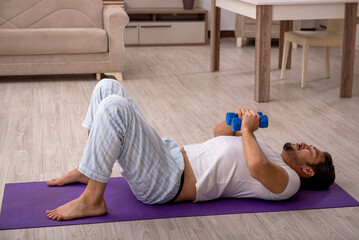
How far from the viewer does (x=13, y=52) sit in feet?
14.7

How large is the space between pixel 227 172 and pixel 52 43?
113 inches

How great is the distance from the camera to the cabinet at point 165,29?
6.44 meters

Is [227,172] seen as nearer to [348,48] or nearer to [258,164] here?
[258,164]

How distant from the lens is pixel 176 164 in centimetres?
207

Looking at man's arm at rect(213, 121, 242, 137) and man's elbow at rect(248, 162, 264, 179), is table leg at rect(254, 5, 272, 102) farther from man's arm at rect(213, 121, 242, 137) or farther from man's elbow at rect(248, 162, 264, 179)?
man's elbow at rect(248, 162, 264, 179)

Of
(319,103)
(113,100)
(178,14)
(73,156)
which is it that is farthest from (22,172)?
(178,14)

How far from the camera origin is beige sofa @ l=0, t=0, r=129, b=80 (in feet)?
14.7

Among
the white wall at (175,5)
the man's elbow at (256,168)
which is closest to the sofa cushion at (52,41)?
the white wall at (175,5)

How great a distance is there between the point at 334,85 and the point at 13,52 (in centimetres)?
273

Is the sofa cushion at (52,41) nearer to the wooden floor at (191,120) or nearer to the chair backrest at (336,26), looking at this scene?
the wooden floor at (191,120)

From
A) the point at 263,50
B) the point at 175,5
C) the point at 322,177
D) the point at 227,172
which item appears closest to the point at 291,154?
the point at 322,177

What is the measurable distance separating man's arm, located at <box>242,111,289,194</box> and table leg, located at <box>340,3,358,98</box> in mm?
2239

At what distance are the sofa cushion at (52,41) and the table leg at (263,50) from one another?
143cm

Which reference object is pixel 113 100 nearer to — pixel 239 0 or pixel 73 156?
pixel 73 156
